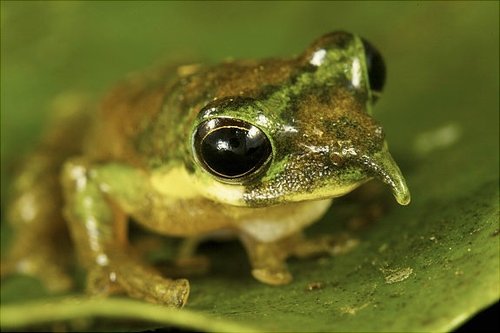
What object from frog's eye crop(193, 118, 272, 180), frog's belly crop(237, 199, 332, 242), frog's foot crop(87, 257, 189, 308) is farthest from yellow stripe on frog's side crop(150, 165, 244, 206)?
frog's foot crop(87, 257, 189, 308)

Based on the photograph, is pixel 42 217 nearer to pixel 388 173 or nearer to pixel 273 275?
pixel 273 275

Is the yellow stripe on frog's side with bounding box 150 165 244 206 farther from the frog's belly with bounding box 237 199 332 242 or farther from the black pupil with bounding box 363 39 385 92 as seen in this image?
the black pupil with bounding box 363 39 385 92

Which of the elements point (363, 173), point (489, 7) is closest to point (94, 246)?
point (363, 173)

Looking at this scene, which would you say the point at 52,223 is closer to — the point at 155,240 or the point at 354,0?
the point at 155,240

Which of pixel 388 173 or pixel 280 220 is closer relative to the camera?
pixel 388 173

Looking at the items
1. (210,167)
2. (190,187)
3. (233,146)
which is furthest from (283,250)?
(233,146)

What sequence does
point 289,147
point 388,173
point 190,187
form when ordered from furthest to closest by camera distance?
point 190,187 → point 289,147 → point 388,173

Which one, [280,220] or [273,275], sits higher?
[280,220]

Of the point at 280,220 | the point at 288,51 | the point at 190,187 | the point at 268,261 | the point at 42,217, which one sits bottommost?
the point at 268,261
